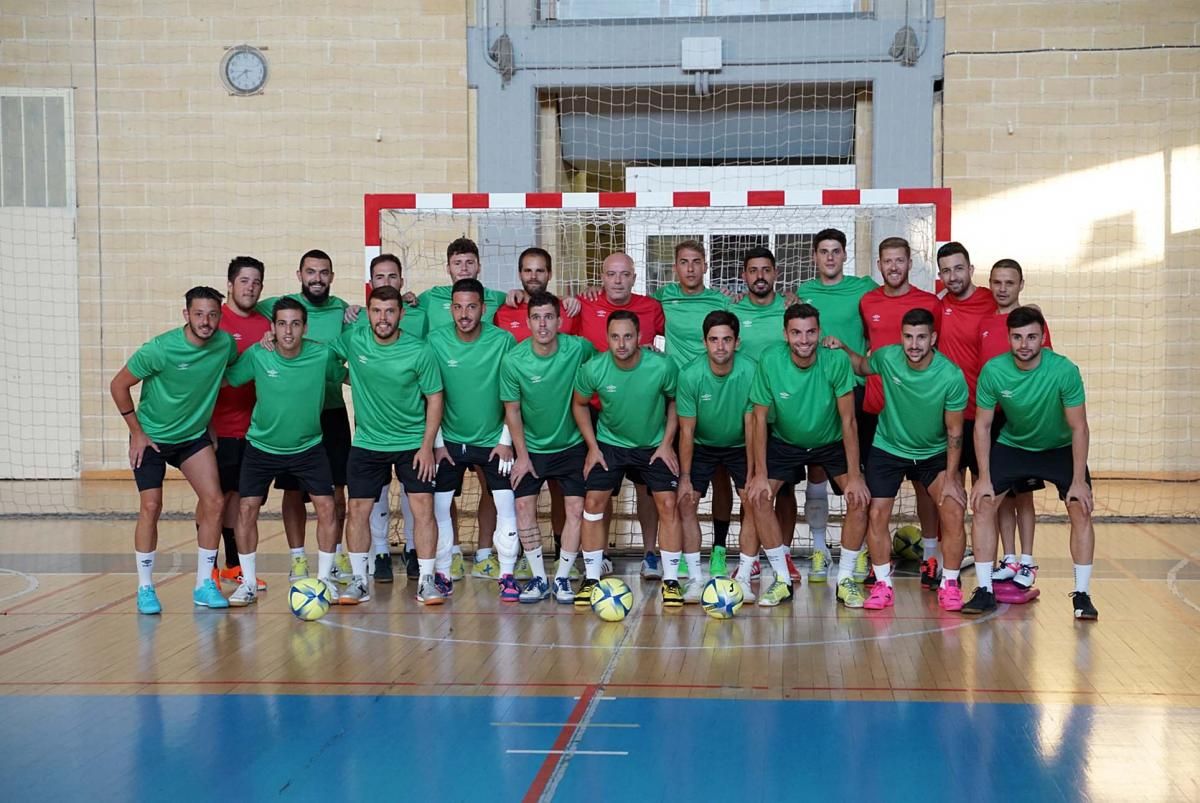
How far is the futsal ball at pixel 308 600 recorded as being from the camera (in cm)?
629

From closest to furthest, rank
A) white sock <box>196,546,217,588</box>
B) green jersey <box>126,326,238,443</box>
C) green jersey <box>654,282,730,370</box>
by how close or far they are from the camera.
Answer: green jersey <box>126,326,238,443</box> → white sock <box>196,546,217,588</box> → green jersey <box>654,282,730,370</box>

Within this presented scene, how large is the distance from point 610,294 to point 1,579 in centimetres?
410

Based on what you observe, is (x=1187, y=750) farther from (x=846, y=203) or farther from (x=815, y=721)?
(x=846, y=203)

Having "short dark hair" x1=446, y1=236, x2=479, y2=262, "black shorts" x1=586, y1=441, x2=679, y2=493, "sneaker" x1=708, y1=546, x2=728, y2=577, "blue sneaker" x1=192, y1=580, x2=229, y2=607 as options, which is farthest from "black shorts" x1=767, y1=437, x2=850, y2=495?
"blue sneaker" x1=192, y1=580, x2=229, y2=607

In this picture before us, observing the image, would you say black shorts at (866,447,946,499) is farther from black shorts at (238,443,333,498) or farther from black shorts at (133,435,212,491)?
black shorts at (133,435,212,491)

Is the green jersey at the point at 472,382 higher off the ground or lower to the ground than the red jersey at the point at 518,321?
lower

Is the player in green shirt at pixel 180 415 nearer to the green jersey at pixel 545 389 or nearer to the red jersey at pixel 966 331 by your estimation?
the green jersey at pixel 545 389

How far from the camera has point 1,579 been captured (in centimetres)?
765

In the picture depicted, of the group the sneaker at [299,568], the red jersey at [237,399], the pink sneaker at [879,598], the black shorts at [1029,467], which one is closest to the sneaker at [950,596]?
the pink sneaker at [879,598]

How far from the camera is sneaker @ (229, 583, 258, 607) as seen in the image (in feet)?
22.0

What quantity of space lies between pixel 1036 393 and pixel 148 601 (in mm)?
4656

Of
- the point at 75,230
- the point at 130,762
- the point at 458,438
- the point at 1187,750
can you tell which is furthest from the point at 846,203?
the point at 75,230

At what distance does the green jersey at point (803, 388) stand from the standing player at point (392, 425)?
1718mm

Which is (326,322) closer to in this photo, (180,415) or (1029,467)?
(180,415)
